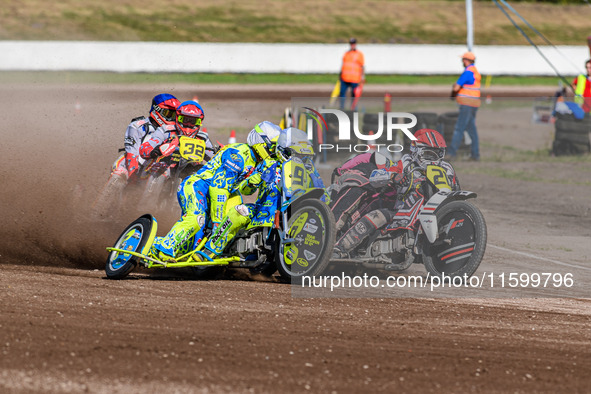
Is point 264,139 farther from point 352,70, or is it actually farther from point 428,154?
point 352,70

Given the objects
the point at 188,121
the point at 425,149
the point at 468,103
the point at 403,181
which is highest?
the point at 468,103

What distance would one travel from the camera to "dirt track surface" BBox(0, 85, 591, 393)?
18.3 ft

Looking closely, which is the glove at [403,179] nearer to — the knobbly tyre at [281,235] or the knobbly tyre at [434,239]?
the knobbly tyre at [434,239]

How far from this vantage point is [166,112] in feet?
39.9

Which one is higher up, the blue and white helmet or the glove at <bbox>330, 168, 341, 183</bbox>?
the blue and white helmet

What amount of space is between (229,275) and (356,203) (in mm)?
1686

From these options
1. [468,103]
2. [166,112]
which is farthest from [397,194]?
[468,103]

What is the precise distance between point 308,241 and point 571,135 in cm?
1278

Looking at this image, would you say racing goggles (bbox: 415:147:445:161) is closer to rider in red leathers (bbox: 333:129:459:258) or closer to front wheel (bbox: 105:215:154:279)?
rider in red leathers (bbox: 333:129:459:258)

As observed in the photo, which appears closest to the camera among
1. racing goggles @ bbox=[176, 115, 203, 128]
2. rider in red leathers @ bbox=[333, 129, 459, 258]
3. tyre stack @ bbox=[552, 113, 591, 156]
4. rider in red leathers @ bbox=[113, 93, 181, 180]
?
rider in red leathers @ bbox=[333, 129, 459, 258]

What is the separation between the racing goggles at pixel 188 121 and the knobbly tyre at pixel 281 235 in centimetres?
293

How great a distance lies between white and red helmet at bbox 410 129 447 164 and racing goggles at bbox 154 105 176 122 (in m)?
4.17

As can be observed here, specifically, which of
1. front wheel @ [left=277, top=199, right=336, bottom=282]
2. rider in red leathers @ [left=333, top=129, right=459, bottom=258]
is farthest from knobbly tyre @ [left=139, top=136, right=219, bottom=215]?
rider in red leathers @ [left=333, top=129, right=459, bottom=258]

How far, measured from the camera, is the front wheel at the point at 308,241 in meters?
8.75
